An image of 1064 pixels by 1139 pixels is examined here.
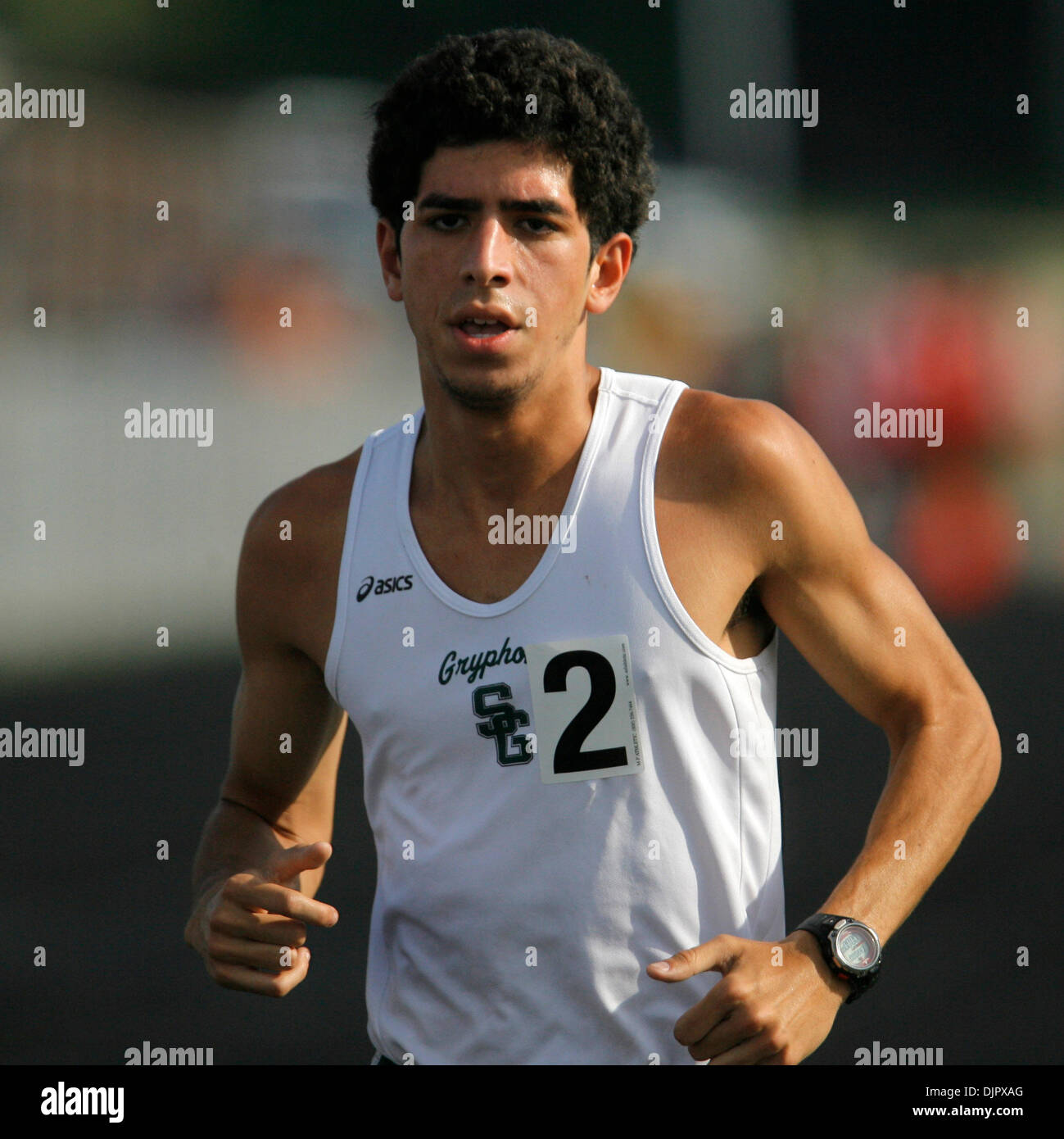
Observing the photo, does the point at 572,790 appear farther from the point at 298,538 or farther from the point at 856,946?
the point at 298,538

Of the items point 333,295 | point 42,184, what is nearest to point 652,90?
point 333,295

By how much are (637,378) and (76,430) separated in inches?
389

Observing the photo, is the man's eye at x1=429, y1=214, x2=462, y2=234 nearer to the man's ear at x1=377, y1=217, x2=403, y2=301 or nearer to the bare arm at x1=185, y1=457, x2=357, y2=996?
the man's ear at x1=377, y1=217, x2=403, y2=301

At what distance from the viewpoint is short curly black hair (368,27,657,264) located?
250 centimetres

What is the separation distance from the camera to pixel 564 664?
7.77 ft

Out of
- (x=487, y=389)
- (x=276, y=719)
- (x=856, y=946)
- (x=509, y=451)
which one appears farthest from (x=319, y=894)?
(x=856, y=946)

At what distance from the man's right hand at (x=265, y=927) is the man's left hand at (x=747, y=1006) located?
22.5 inches

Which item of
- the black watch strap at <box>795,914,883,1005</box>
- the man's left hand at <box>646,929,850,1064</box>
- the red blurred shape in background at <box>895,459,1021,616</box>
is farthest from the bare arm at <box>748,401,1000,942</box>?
the red blurred shape in background at <box>895,459,1021,616</box>

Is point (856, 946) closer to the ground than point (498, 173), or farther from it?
closer to the ground

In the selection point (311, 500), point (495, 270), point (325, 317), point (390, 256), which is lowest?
point (311, 500)

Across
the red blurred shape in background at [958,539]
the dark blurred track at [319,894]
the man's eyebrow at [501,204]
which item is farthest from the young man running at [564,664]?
the red blurred shape in background at [958,539]

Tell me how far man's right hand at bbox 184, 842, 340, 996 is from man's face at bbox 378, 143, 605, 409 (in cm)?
85

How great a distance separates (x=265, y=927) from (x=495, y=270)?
1136mm

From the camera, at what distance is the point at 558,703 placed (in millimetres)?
2355
